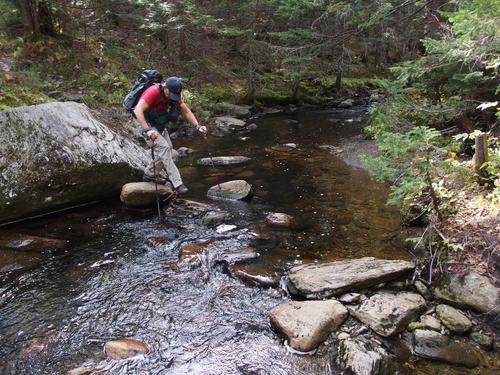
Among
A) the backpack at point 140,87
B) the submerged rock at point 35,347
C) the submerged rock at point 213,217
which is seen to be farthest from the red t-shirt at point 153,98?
the submerged rock at point 35,347

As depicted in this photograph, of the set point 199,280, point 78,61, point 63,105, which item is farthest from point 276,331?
point 78,61

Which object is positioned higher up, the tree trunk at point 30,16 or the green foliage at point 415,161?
the tree trunk at point 30,16

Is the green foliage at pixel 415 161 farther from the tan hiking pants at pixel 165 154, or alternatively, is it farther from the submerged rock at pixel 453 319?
the tan hiking pants at pixel 165 154

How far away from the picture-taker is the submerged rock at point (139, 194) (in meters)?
7.72

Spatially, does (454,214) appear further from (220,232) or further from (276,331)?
(220,232)

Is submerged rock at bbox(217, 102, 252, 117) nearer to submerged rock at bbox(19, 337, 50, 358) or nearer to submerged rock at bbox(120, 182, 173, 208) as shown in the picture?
submerged rock at bbox(120, 182, 173, 208)

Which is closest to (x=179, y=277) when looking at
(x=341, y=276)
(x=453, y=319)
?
(x=341, y=276)

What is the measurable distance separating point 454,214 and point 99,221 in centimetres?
603

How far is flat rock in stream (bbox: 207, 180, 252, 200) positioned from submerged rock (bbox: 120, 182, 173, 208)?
1.22m

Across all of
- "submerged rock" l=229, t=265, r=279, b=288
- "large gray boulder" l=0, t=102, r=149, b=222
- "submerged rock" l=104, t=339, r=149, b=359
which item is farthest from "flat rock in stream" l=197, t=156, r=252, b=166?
"submerged rock" l=104, t=339, r=149, b=359

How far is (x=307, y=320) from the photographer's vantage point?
14.3ft

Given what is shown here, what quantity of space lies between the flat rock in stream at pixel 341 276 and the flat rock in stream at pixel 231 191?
3.23m

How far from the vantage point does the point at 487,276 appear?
4531 millimetres

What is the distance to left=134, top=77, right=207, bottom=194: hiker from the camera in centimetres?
677
